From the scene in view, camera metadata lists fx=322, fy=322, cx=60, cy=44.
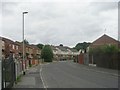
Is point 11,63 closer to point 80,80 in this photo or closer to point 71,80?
point 71,80

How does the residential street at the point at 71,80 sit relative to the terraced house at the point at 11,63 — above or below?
below

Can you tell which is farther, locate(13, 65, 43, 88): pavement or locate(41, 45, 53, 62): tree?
locate(41, 45, 53, 62): tree

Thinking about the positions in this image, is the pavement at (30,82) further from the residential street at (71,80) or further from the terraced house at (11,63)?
the terraced house at (11,63)

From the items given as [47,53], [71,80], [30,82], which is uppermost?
[71,80]

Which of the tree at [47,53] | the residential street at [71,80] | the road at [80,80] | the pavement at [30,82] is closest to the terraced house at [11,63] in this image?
the pavement at [30,82]

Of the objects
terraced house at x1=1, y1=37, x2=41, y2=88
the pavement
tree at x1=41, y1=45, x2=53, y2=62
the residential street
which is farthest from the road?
tree at x1=41, y1=45, x2=53, y2=62

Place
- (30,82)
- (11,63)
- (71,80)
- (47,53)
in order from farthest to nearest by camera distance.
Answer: (47,53) < (71,80) < (30,82) < (11,63)

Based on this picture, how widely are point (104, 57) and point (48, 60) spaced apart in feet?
261

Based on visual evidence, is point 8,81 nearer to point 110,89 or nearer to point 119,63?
point 110,89

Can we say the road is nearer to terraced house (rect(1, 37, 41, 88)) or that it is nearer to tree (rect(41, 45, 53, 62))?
terraced house (rect(1, 37, 41, 88))

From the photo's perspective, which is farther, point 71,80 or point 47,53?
point 47,53

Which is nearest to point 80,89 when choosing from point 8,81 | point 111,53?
point 8,81

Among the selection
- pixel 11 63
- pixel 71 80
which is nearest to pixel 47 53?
pixel 71 80

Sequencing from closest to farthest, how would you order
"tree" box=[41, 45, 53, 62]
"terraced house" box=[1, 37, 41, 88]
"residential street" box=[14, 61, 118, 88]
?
1. "terraced house" box=[1, 37, 41, 88]
2. "residential street" box=[14, 61, 118, 88]
3. "tree" box=[41, 45, 53, 62]
